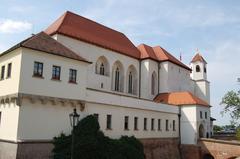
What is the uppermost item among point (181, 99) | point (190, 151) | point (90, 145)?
point (181, 99)

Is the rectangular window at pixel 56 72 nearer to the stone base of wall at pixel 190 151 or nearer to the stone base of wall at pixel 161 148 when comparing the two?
the stone base of wall at pixel 161 148

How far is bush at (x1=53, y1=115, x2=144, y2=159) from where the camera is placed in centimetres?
2072

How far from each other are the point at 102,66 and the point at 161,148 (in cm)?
1189

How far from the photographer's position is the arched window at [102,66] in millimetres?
33125

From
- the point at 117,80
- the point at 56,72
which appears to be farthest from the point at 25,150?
the point at 117,80

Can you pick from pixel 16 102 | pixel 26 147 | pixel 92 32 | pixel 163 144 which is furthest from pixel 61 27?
pixel 163 144

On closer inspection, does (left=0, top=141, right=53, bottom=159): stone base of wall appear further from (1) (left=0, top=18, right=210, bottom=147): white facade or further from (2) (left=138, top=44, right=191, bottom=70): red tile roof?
(2) (left=138, top=44, right=191, bottom=70): red tile roof

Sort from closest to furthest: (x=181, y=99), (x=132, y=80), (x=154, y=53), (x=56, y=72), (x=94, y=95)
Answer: (x=56, y=72)
(x=94, y=95)
(x=181, y=99)
(x=132, y=80)
(x=154, y=53)

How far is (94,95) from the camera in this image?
82.1 feet

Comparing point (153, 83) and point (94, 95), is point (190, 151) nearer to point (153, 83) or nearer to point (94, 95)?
point (153, 83)

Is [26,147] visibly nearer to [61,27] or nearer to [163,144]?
[61,27]

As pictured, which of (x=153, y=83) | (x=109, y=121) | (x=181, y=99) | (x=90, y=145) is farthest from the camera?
(x=153, y=83)

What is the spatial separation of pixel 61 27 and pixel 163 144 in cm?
1774

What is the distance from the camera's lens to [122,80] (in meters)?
36.6
